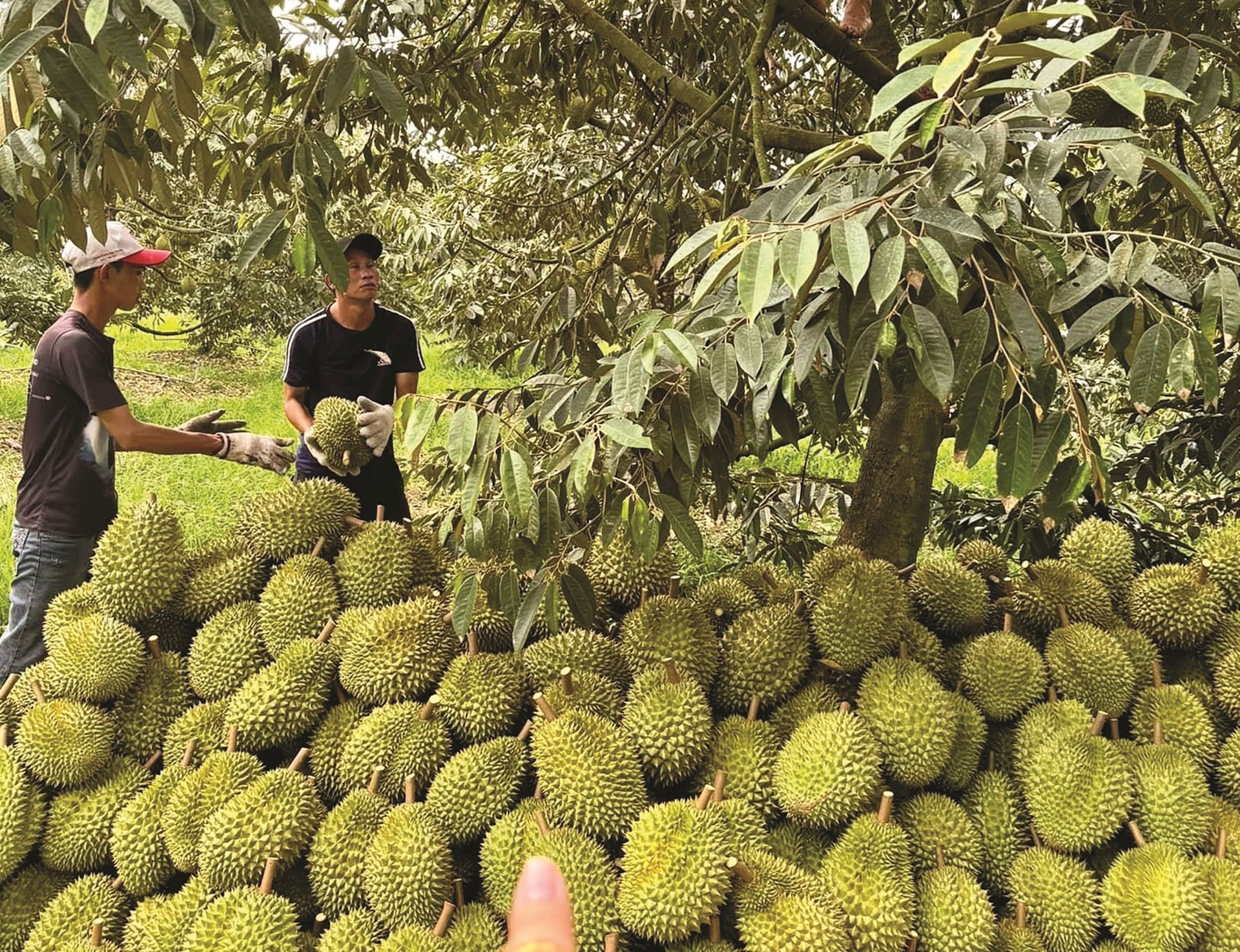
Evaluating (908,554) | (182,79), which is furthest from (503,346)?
(182,79)

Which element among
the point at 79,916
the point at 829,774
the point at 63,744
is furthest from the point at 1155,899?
the point at 63,744

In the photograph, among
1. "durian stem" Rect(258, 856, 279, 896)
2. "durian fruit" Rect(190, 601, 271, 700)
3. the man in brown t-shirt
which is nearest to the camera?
"durian stem" Rect(258, 856, 279, 896)

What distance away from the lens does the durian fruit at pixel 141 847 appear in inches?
56.1

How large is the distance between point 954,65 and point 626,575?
1.08 meters

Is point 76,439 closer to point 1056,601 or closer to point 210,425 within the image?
point 210,425

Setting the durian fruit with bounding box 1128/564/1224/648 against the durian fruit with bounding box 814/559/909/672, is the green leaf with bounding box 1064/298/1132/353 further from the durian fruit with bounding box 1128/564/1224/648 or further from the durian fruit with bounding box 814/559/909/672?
the durian fruit with bounding box 1128/564/1224/648

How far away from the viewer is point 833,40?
7.79 feet

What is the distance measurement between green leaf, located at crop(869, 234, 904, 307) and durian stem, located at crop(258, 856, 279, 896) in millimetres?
1197

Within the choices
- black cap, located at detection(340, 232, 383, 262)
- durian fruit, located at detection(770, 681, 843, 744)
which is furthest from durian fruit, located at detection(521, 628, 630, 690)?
black cap, located at detection(340, 232, 383, 262)

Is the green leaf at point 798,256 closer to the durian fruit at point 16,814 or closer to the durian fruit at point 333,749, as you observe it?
the durian fruit at point 333,749

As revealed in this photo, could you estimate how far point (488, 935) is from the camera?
4.25 ft

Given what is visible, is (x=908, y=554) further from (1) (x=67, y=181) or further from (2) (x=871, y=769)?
(1) (x=67, y=181)

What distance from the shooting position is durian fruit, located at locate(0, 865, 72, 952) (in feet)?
4.74

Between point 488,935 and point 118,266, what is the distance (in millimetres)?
2209
